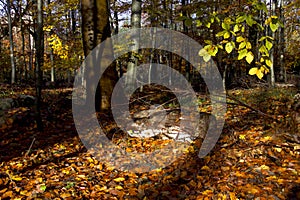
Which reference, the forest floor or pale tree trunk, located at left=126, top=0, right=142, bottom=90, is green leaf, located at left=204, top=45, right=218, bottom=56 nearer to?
the forest floor

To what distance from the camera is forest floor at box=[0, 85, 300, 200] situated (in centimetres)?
324

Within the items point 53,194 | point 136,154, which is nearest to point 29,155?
point 53,194

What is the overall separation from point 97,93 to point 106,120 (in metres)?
0.86

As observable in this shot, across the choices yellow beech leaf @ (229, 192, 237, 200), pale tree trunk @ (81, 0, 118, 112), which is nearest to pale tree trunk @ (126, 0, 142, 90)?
pale tree trunk @ (81, 0, 118, 112)

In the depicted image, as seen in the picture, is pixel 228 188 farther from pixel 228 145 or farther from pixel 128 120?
pixel 128 120

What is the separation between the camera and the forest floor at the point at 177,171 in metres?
3.24

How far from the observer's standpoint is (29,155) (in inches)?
179

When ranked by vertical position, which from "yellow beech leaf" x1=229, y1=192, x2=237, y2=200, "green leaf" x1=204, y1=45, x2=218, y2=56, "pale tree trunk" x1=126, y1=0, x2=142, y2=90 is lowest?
"yellow beech leaf" x1=229, y1=192, x2=237, y2=200

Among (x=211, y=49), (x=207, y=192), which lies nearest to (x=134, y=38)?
(x=207, y=192)

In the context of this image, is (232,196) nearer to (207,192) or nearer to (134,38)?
(207,192)

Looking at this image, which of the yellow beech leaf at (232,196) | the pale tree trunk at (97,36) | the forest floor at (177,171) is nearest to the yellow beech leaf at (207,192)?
the forest floor at (177,171)

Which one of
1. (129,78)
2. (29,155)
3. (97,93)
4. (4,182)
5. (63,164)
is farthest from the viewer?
(129,78)

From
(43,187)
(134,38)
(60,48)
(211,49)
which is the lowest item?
(43,187)

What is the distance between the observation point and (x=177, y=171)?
3.85m
